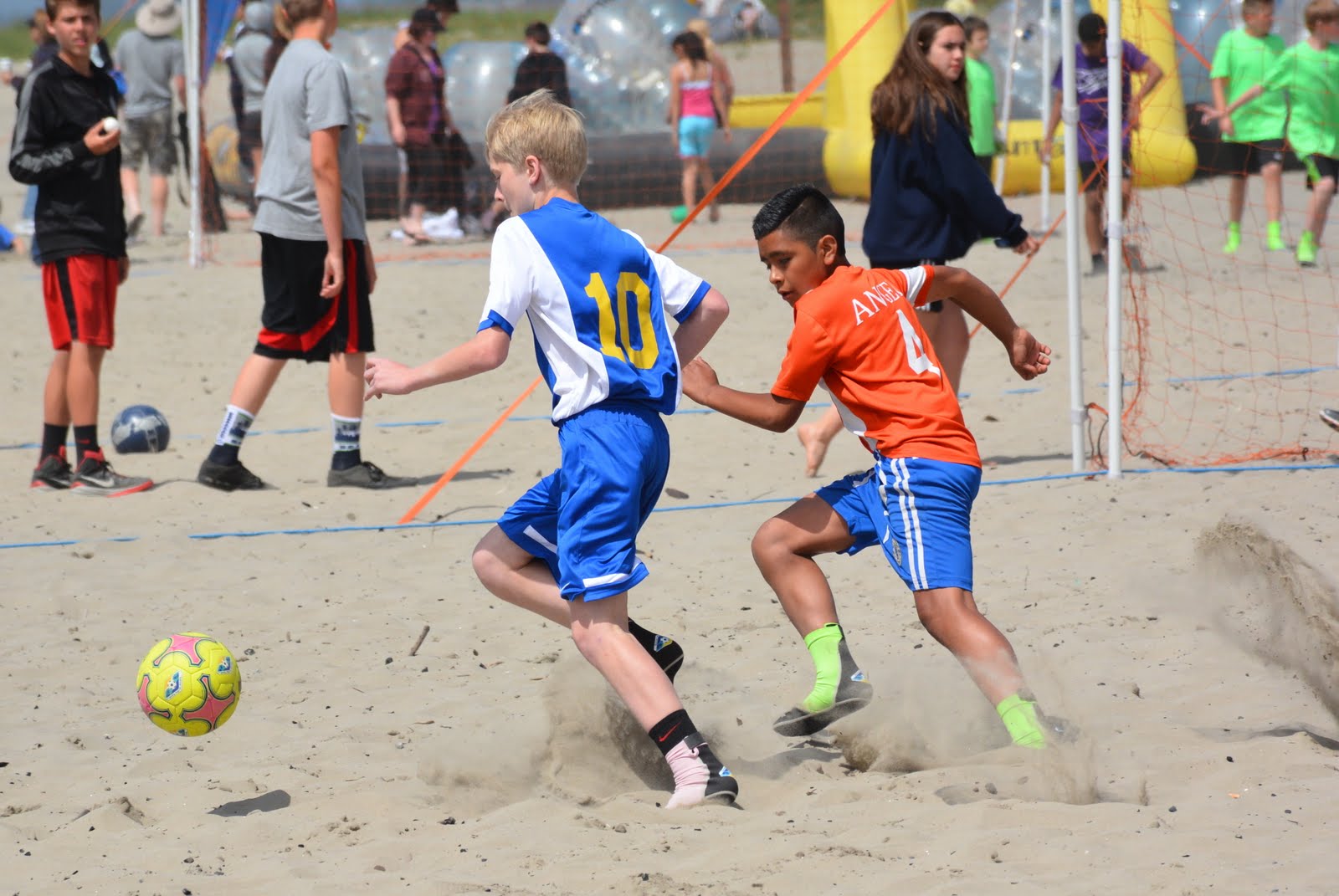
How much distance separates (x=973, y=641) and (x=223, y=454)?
4262 mm

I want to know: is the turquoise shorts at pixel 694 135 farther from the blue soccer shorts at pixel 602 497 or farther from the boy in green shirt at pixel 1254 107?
the blue soccer shorts at pixel 602 497

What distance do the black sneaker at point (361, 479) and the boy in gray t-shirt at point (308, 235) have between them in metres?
0.29

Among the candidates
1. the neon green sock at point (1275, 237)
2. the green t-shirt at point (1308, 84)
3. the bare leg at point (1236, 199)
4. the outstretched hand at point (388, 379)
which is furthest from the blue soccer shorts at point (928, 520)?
the neon green sock at point (1275, 237)

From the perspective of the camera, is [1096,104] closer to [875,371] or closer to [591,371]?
[875,371]

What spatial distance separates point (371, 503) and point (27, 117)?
2232 millimetres

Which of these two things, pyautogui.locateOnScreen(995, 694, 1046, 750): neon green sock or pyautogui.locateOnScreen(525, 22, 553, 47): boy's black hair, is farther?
pyautogui.locateOnScreen(525, 22, 553, 47): boy's black hair

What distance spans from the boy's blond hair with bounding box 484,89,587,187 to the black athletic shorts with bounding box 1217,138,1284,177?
8.05 m

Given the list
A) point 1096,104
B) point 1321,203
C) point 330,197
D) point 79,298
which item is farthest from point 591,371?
point 1321,203

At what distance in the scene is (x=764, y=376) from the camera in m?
8.66

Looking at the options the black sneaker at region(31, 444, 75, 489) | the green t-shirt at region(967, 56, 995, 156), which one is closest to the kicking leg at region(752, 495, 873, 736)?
the black sneaker at region(31, 444, 75, 489)

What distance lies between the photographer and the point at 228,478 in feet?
22.3

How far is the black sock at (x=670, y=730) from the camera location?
3381 millimetres

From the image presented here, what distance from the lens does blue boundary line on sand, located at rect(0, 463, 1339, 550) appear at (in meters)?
5.98

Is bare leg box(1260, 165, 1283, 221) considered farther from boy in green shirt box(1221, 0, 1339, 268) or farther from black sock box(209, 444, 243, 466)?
black sock box(209, 444, 243, 466)
